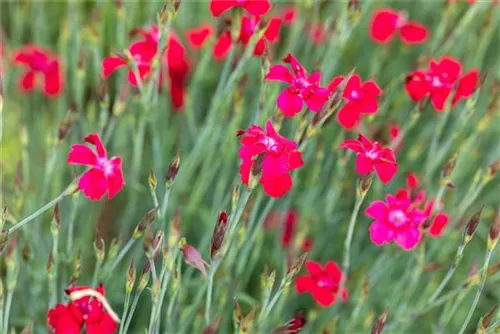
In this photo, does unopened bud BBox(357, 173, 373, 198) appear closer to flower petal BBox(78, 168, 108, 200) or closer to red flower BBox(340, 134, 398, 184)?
red flower BBox(340, 134, 398, 184)

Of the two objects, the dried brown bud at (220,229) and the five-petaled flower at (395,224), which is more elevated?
the dried brown bud at (220,229)

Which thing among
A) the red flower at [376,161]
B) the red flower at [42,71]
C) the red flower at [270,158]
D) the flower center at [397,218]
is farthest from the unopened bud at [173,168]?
the red flower at [42,71]

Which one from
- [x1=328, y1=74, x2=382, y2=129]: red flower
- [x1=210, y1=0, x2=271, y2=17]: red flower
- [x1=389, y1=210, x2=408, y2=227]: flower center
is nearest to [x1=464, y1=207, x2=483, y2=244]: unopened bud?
[x1=389, y1=210, x2=408, y2=227]: flower center

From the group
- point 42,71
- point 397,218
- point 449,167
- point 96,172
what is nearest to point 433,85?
point 449,167

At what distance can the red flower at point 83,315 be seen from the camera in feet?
4.42

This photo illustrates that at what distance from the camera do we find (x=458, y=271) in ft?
7.67

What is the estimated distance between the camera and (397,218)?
4.93 feet

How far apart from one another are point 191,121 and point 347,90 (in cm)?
64

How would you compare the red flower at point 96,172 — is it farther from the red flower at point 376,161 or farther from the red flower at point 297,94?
the red flower at point 376,161

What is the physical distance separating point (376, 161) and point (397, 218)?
0.17 m

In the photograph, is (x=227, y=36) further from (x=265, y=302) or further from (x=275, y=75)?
(x=265, y=302)

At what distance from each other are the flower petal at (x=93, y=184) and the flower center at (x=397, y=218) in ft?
1.99

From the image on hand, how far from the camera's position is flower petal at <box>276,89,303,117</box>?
1400 mm

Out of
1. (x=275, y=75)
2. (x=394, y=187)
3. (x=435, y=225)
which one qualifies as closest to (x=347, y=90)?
(x=275, y=75)
